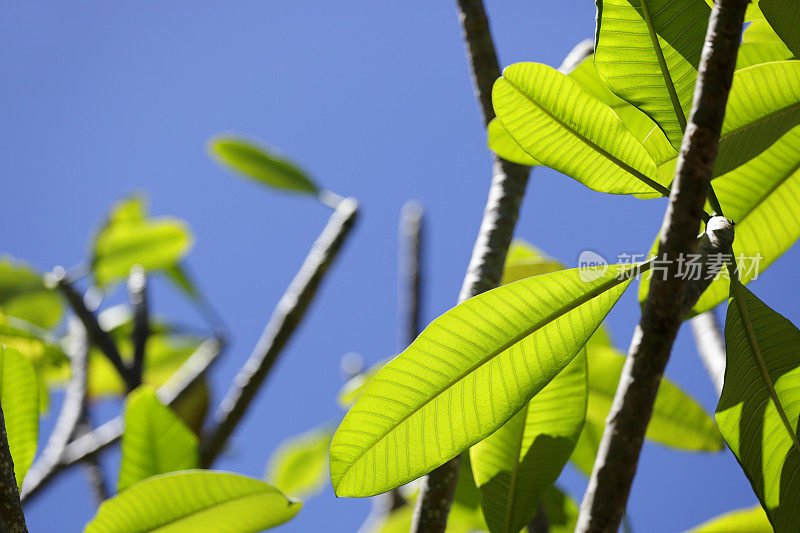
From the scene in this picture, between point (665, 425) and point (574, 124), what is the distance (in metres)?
0.35

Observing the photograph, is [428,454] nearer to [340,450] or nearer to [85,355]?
[340,450]

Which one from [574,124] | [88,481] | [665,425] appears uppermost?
[574,124]

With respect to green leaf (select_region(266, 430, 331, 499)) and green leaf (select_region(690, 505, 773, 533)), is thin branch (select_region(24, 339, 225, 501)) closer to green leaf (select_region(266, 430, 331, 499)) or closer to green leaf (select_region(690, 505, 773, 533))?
green leaf (select_region(266, 430, 331, 499))

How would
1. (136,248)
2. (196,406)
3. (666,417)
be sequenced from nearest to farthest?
(666,417) → (196,406) → (136,248)

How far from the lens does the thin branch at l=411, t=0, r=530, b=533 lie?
398 millimetres

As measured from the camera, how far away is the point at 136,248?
3.53ft

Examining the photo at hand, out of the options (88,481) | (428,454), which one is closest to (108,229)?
(88,481)

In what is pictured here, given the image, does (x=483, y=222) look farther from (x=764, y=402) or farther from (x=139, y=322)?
(x=139, y=322)

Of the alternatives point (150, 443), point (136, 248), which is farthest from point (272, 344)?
point (136, 248)

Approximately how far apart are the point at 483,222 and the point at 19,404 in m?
0.33

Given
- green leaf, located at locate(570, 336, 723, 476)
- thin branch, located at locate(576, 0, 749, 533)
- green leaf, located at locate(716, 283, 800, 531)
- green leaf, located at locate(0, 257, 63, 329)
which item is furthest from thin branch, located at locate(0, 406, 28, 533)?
green leaf, located at locate(0, 257, 63, 329)

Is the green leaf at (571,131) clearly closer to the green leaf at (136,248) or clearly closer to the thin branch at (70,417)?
the thin branch at (70,417)

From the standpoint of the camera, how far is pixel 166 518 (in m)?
0.42

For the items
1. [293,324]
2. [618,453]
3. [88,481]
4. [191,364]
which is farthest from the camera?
[191,364]
